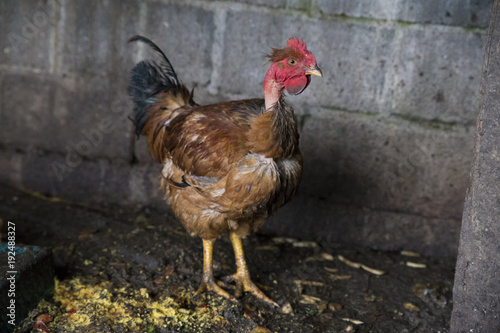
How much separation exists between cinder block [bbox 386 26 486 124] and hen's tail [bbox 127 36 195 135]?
5.08 feet

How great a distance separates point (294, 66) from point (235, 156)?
0.59m

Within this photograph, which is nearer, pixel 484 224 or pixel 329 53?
pixel 484 224

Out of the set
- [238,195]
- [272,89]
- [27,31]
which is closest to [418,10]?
[272,89]

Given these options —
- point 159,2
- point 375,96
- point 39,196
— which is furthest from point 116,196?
point 375,96

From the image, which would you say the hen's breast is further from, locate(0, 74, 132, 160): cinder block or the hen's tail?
locate(0, 74, 132, 160): cinder block

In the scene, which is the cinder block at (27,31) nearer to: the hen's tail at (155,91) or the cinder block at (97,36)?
the cinder block at (97,36)

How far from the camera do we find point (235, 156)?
110 inches

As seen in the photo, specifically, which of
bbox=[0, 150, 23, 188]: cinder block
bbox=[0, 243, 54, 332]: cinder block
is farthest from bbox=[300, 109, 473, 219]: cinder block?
bbox=[0, 150, 23, 188]: cinder block

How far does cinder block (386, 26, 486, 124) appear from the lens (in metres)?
3.52

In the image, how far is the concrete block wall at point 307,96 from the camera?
11.9 feet

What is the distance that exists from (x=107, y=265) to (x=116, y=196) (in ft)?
3.82

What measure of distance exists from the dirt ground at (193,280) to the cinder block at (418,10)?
181cm

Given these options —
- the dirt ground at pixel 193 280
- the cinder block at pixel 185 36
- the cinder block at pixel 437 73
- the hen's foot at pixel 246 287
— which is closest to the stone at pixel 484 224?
the dirt ground at pixel 193 280

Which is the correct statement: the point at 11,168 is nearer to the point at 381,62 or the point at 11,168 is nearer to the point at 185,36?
the point at 185,36
